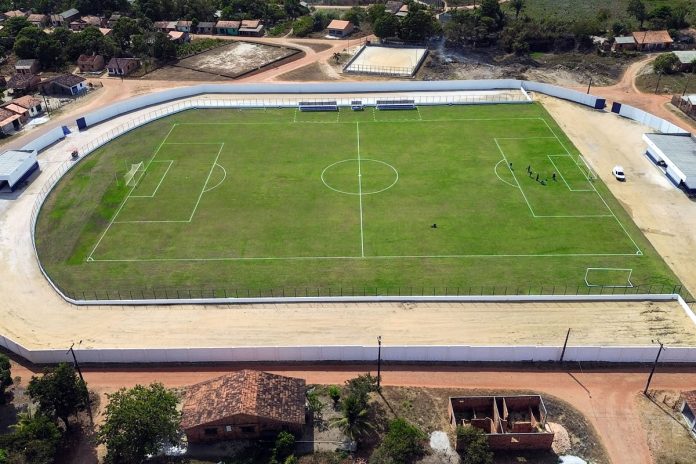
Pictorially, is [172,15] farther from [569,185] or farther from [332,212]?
[569,185]

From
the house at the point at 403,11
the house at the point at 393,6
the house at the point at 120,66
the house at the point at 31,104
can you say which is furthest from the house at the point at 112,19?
the house at the point at 403,11

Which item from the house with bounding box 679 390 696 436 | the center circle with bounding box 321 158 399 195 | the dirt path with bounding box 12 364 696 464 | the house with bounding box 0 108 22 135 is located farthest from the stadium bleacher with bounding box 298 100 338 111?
the house with bounding box 679 390 696 436

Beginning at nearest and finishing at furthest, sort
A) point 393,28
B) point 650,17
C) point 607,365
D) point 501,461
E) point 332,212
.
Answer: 1. point 501,461
2. point 607,365
3. point 332,212
4. point 393,28
5. point 650,17

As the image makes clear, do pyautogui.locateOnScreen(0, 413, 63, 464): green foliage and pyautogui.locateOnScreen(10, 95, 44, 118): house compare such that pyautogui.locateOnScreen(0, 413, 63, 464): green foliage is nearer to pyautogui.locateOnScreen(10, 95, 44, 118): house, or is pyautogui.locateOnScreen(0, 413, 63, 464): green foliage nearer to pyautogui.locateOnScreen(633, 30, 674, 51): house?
pyautogui.locateOnScreen(10, 95, 44, 118): house

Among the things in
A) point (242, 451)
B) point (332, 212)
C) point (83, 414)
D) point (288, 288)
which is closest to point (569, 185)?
point (332, 212)

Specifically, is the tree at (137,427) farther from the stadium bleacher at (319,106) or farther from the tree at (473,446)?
the stadium bleacher at (319,106)

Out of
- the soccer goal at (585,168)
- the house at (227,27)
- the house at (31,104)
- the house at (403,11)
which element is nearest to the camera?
the soccer goal at (585,168)
